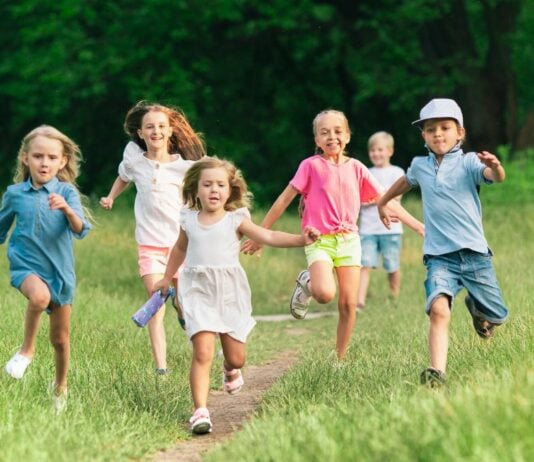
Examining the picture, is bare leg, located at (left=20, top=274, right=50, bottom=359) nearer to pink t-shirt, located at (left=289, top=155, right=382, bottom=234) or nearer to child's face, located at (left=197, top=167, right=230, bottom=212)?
child's face, located at (left=197, top=167, right=230, bottom=212)

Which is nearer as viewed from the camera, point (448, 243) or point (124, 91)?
point (448, 243)

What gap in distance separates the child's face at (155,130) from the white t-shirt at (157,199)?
14cm

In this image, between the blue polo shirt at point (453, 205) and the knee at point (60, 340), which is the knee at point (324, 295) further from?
the knee at point (60, 340)

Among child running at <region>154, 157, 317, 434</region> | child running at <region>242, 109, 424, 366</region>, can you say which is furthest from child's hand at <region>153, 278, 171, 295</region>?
child running at <region>242, 109, 424, 366</region>

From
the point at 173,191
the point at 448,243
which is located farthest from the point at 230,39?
the point at 448,243

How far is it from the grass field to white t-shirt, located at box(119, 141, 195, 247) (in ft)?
3.02

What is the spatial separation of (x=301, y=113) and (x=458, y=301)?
2100 centimetres

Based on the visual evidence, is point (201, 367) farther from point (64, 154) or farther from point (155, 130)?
point (155, 130)

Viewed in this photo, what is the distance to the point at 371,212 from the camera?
1454 cm

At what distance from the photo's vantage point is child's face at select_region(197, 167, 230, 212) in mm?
7391

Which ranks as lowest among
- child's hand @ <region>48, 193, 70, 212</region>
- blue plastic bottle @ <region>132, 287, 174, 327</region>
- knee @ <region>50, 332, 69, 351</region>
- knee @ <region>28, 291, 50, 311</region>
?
knee @ <region>50, 332, 69, 351</region>

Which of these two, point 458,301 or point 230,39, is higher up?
point 230,39

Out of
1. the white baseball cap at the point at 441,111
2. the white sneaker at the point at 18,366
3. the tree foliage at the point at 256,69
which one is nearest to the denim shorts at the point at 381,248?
the white baseball cap at the point at 441,111

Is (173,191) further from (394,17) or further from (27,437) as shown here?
(394,17)
